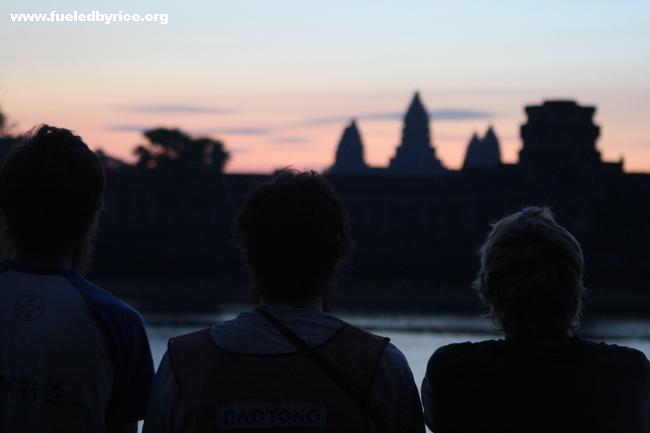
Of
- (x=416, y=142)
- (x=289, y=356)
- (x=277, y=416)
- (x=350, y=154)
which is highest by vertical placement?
(x=289, y=356)

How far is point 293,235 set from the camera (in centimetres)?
298

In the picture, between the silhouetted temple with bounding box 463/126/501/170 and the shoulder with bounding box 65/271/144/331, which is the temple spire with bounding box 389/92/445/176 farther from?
the shoulder with bounding box 65/271/144/331

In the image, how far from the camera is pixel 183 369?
2.91m

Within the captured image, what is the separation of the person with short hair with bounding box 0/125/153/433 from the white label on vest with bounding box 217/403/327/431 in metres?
0.37

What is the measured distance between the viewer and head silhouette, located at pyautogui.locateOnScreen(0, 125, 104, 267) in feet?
10.3

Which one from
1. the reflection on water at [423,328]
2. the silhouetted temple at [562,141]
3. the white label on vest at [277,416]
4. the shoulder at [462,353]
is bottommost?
the reflection on water at [423,328]

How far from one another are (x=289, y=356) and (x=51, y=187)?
28.2 inches

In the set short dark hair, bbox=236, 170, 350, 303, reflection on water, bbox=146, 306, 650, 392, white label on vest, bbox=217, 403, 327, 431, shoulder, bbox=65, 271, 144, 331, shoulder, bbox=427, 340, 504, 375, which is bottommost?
reflection on water, bbox=146, 306, 650, 392

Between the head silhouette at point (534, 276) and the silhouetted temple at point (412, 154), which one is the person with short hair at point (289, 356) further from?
the silhouetted temple at point (412, 154)

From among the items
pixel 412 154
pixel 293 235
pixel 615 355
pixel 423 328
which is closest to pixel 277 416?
pixel 293 235

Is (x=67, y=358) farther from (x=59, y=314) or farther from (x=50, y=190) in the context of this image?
(x=50, y=190)

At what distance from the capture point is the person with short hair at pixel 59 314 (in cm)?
304

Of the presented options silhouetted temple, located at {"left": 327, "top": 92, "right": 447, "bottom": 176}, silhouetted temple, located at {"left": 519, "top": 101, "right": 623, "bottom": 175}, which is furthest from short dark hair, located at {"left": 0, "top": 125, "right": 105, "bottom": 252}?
silhouetted temple, located at {"left": 327, "top": 92, "right": 447, "bottom": 176}

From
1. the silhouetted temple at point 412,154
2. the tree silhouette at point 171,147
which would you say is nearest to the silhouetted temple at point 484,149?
the silhouetted temple at point 412,154
